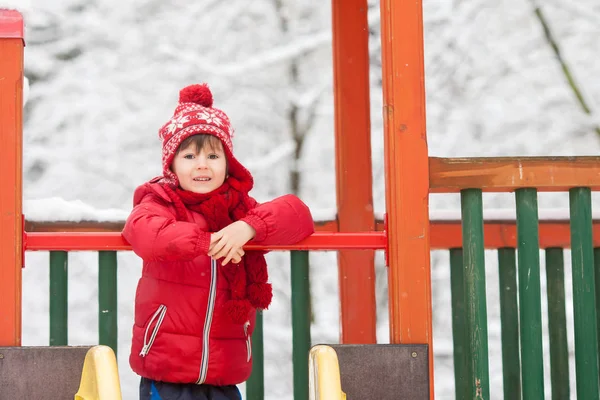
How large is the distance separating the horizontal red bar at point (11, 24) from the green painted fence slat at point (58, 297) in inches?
43.3

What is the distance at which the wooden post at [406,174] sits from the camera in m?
2.30

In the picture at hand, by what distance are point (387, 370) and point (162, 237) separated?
0.69 meters

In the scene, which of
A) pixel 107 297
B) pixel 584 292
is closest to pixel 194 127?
pixel 107 297

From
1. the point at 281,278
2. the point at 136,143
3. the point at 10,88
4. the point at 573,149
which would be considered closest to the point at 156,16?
the point at 136,143

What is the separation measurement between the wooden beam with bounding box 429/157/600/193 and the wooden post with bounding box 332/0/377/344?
41.7 inches

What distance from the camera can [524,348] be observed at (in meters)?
2.59

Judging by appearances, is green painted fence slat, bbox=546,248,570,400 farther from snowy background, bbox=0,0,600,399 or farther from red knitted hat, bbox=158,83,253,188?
snowy background, bbox=0,0,600,399

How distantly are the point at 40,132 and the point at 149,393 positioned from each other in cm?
593

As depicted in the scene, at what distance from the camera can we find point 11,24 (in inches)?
90.3

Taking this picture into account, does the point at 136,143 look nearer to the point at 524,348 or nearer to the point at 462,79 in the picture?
the point at 462,79

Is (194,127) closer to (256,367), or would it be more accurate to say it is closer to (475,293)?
(475,293)

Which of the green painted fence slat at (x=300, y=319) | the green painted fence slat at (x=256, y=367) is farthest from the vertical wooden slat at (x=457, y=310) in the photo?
the green painted fence slat at (x=256, y=367)

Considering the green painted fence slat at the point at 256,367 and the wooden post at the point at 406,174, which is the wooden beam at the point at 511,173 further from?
the green painted fence slat at the point at 256,367

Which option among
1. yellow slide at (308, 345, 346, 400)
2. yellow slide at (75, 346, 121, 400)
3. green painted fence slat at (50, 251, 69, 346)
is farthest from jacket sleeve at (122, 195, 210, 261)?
green painted fence slat at (50, 251, 69, 346)
